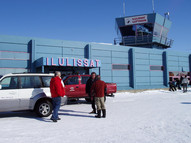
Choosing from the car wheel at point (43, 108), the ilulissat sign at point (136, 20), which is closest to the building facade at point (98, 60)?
the ilulissat sign at point (136, 20)

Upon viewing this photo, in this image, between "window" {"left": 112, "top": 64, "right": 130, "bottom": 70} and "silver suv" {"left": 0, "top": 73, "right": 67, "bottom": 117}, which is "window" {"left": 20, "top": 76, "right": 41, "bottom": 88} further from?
"window" {"left": 112, "top": 64, "right": 130, "bottom": 70}

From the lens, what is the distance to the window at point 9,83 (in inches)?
273

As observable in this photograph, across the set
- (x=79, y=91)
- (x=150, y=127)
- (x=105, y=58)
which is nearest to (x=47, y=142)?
(x=150, y=127)

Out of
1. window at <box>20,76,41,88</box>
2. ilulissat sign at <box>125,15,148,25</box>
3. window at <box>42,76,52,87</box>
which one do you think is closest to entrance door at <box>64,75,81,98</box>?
window at <box>42,76,52,87</box>

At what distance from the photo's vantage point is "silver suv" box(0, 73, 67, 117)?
22.5ft

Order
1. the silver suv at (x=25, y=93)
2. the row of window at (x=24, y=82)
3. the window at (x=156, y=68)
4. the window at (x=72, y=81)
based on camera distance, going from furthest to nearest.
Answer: the window at (x=156, y=68), the window at (x=72, y=81), the row of window at (x=24, y=82), the silver suv at (x=25, y=93)

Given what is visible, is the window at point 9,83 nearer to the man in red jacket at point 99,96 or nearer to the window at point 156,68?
the man in red jacket at point 99,96

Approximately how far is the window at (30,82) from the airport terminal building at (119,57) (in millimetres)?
8734

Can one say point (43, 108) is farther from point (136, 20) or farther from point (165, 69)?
point (136, 20)

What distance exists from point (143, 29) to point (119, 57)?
361 inches

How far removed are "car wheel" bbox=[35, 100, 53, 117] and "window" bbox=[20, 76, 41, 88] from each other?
2.44 feet

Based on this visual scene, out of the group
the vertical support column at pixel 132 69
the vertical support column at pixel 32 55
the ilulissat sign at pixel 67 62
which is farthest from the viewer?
the vertical support column at pixel 132 69

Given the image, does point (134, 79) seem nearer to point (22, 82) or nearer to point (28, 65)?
point (28, 65)

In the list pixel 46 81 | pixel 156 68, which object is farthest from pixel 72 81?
pixel 156 68
